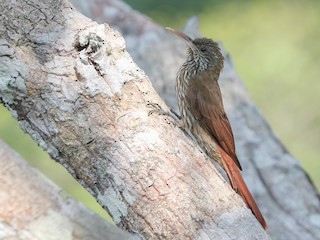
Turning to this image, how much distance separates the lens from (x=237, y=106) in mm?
4902

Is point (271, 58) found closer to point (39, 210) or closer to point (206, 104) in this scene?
point (206, 104)

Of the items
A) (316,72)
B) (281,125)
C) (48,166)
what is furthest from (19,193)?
(316,72)

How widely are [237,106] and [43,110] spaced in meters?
2.19

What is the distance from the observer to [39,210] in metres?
2.09

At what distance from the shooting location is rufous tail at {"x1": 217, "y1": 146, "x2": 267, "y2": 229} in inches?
142

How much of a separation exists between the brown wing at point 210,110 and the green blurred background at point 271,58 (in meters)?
2.05

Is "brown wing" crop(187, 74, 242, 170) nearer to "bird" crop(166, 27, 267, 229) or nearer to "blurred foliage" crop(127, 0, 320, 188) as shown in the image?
"bird" crop(166, 27, 267, 229)

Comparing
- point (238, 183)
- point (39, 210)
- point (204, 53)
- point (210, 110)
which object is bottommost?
point (39, 210)

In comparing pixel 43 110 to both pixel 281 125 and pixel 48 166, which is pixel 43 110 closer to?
pixel 48 166

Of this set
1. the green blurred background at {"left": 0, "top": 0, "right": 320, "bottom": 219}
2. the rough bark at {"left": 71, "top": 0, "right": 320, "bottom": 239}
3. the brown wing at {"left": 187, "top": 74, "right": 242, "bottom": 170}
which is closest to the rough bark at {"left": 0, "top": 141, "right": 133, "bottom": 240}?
the brown wing at {"left": 187, "top": 74, "right": 242, "bottom": 170}

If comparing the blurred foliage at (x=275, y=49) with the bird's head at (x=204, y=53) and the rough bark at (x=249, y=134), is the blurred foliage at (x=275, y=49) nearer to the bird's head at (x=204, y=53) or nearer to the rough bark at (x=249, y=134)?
the rough bark at (x=249, y=134)

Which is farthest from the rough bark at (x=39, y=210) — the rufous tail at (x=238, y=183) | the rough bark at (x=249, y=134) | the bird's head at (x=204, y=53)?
the bird's head at (x=204, y=53)

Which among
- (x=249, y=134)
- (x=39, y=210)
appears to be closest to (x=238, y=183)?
(x=249, y=134)

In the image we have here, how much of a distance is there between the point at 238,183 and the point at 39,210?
1817 mm
